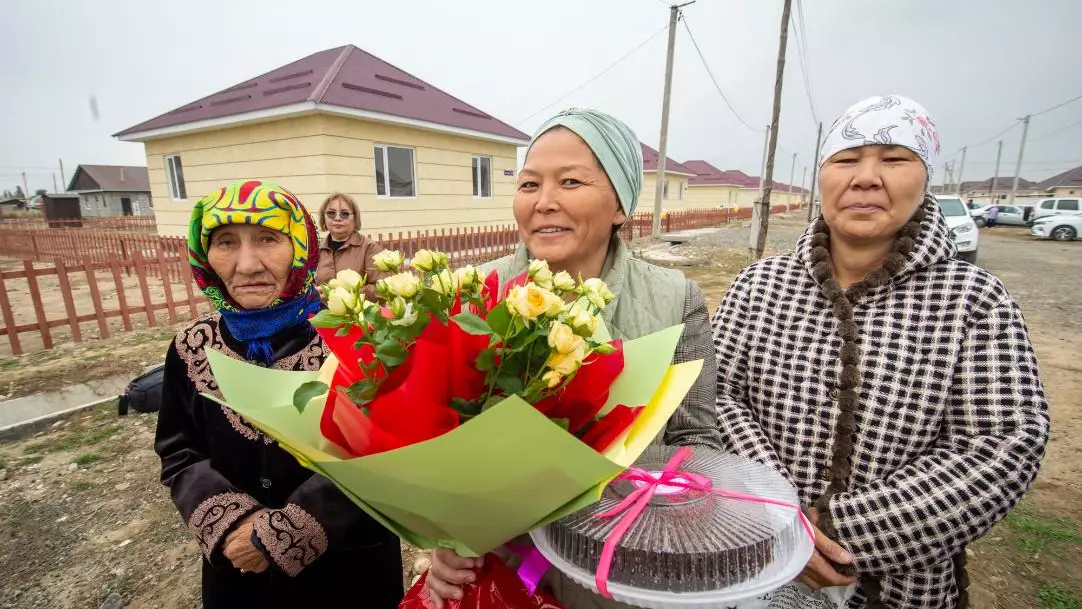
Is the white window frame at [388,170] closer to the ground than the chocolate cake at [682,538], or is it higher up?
higher up

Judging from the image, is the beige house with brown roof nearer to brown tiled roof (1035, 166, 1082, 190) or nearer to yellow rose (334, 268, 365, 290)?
yellow rose (334, 268, 365, 290)

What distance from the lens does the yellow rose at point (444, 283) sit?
0.79 m

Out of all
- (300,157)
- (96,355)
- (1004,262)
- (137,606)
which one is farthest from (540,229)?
(1004,262)

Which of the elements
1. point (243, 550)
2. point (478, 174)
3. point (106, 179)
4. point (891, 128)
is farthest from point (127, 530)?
point (106, 179)

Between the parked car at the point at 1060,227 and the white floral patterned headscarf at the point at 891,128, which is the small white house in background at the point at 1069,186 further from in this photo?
the white floral patterned headscarf at the point at 891,128

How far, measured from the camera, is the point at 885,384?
4.24 feet

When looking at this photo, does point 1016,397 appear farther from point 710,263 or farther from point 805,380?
point 710,263

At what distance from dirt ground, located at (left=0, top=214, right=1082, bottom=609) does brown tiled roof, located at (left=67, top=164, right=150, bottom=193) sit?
53.7m

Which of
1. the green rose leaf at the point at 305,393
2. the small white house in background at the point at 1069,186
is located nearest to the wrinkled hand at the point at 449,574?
the green rose leaf at the point at 305,393

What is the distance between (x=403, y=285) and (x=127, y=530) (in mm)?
3207

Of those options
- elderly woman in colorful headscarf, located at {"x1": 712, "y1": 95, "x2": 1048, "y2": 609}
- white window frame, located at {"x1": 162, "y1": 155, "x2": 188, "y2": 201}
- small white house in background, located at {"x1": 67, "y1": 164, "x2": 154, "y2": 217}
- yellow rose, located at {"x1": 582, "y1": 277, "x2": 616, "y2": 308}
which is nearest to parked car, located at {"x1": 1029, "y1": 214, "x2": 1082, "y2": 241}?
elderly woman in colorful headscarf, located at {"x1": 712, "y1": 95, "x2": 1048, "y2": 609}

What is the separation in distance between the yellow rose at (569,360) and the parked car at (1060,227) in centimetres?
2922

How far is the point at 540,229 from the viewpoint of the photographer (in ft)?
4.22

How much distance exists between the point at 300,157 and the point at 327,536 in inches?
372
